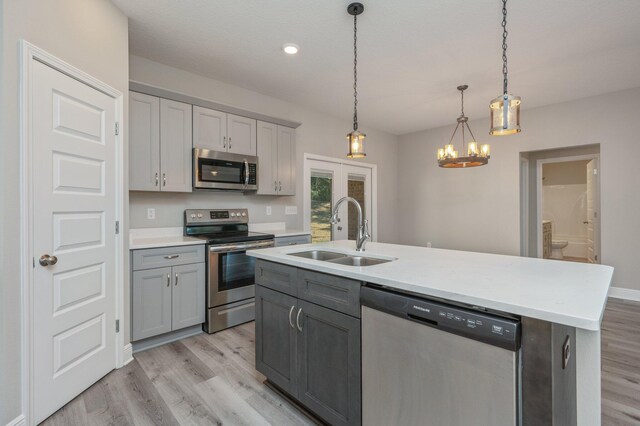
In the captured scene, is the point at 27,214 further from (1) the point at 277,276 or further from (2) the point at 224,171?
(2) the point at 224,171

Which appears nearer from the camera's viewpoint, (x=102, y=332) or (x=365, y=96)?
(x=102, y=332)

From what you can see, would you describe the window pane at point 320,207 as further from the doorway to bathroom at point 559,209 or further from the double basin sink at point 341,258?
the doorway to bathroom at point 559,209

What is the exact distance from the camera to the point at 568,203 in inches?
273

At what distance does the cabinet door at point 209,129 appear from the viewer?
3186 mm

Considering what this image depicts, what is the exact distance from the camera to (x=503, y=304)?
39.4 inches

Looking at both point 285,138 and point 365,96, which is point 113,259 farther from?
point 365,96

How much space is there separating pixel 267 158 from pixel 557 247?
22.1 ft

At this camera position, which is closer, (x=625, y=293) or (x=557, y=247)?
(x=625, y=293)

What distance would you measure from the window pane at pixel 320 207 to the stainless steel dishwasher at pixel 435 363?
10.9ft

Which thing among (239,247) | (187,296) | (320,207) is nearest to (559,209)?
(320,207)

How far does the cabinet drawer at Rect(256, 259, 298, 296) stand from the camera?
1.79 metres

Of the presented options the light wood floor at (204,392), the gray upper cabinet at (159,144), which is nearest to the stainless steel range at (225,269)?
the light wood floor at (204,392)

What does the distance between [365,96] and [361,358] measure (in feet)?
11.7

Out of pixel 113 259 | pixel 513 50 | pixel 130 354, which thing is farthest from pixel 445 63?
pixel 130 354
